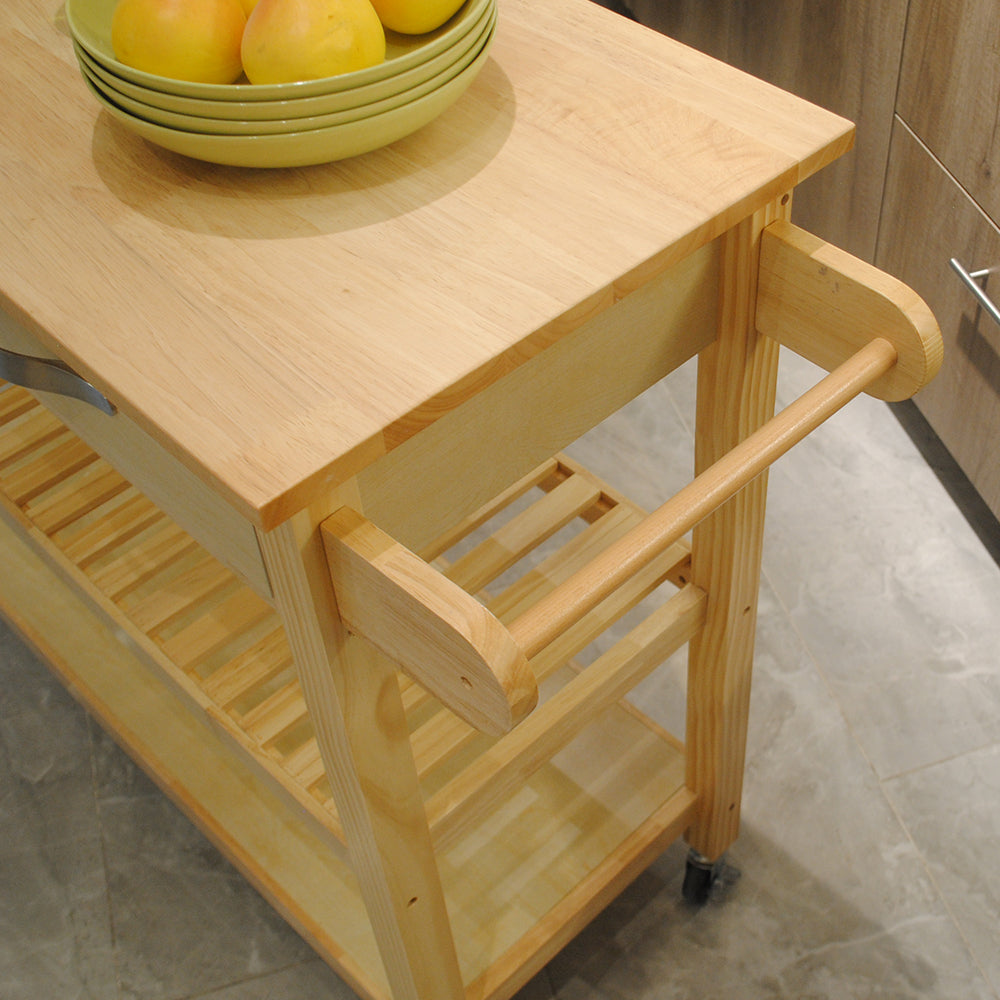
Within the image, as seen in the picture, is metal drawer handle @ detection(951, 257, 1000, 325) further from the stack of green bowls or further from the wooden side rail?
the stack of green bowls

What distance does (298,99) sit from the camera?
0.68 m

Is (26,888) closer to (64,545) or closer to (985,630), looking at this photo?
(64,545)

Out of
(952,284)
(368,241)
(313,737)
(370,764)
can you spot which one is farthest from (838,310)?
(952,284)

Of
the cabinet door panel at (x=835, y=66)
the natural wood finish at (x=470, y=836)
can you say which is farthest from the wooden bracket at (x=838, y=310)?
the cabinet door panel at (x=835, y=66)

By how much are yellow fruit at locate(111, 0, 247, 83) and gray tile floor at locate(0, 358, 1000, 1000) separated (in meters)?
0.94

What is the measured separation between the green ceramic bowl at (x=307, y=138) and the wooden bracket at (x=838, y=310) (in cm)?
23

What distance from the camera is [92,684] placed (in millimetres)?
1378

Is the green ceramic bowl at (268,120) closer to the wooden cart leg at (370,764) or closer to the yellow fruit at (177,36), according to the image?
the yellow fruit at (177,36)

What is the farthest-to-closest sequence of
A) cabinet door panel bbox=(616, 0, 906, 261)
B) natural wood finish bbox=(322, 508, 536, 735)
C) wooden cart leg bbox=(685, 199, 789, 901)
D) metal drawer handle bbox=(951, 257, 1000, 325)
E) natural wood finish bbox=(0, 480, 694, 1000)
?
cabinet door panel bbox=(616, 0, 906, 261) < metal drawer handle bbox=(951, 257, 1000, 325) < natural wood finish bbox=(0, 480, 694, 1000) < wooden cart leg bbox=(685, 199, 789, 901) < natural wood finish bbox=(322, 508, 536, 735)

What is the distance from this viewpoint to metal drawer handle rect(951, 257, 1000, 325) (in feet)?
4.50

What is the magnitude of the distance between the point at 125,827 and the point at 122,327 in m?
0.92

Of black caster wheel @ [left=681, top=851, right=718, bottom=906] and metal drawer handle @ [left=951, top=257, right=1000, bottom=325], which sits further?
metal drawer handle @ [left=951, top=257, right=1000, bottom=325]

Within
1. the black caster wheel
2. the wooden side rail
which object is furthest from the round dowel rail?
the black caster wheel

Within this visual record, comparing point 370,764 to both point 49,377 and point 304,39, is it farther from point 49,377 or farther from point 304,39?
point 304,39
